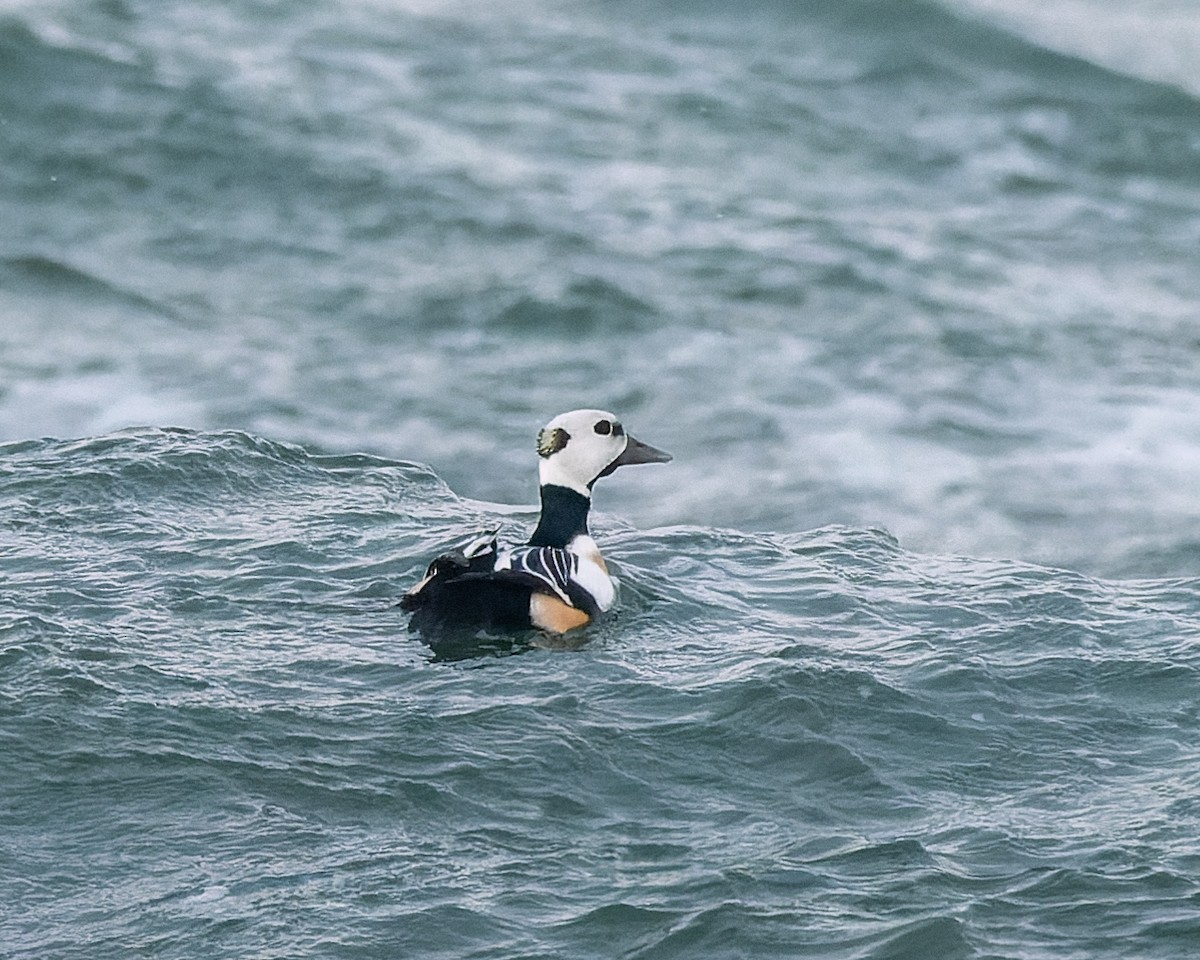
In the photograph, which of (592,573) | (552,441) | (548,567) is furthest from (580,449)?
(548,567)

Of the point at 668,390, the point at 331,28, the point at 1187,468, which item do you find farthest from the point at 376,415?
the point at 331,28

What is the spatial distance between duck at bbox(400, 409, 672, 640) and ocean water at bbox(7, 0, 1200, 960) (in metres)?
0.14

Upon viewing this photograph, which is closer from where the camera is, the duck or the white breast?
the duck

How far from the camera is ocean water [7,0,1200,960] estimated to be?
208 inches

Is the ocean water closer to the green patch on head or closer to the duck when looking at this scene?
the duck

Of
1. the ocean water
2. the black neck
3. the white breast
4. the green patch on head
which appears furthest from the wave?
the green patch on head

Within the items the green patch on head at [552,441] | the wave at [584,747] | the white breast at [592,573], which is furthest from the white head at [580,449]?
the wave at [584,747]

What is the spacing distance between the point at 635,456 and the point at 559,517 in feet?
1.72

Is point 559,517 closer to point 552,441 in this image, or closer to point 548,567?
point 552,441

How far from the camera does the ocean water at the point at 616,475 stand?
5.29 meters

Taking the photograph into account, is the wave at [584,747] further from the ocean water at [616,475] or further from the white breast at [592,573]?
the white breast at [592,573]

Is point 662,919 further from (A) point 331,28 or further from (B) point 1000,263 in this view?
(A) point 331,28

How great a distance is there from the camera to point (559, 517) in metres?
7.86

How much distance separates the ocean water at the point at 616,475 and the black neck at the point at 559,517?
1.10ft
